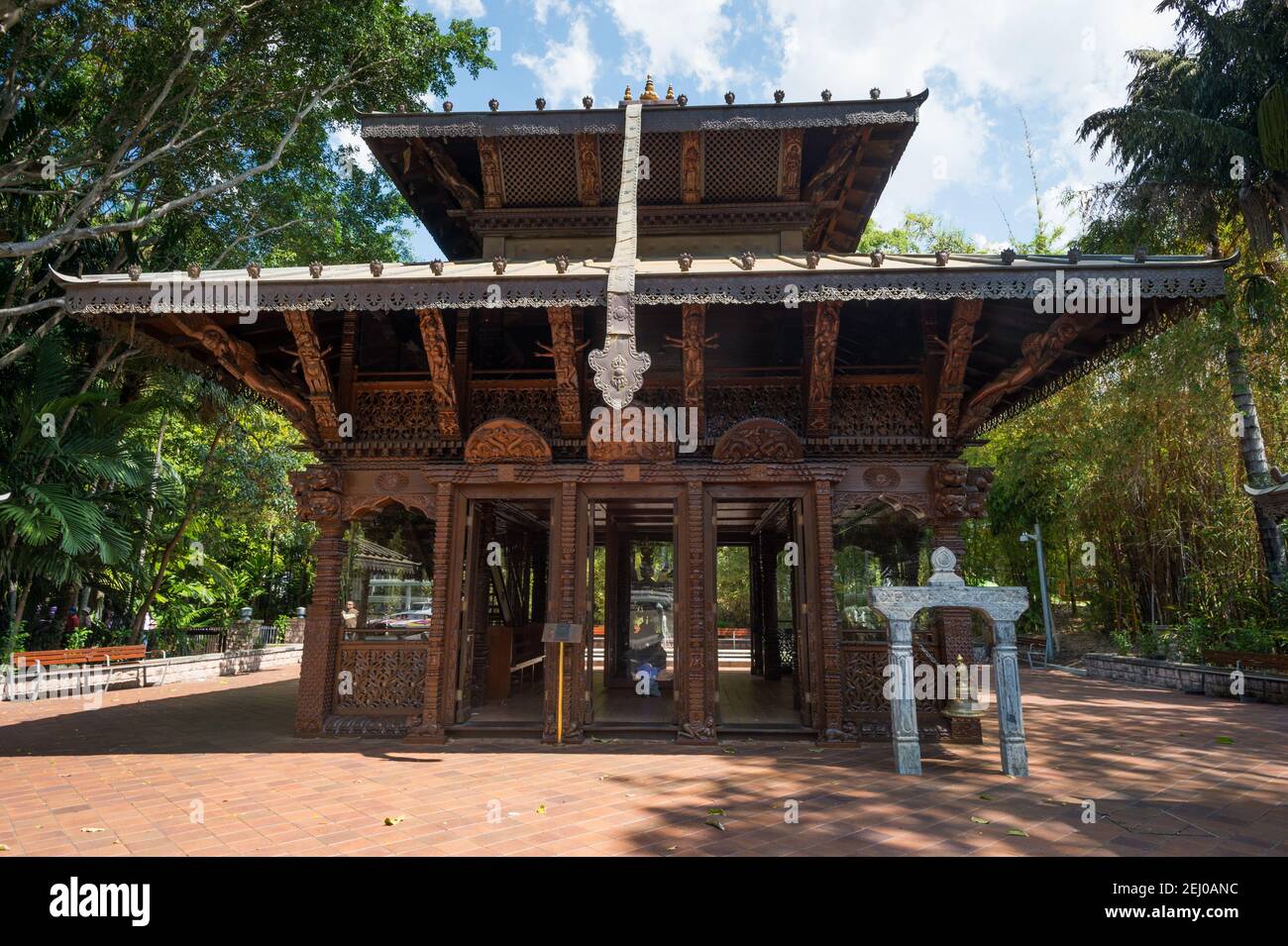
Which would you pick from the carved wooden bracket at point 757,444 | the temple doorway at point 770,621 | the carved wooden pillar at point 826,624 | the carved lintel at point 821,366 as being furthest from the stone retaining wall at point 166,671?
the carved lintel at point 821,366

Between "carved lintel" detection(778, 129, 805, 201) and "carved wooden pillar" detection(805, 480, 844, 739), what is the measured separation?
3.73 m

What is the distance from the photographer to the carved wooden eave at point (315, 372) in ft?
22.6

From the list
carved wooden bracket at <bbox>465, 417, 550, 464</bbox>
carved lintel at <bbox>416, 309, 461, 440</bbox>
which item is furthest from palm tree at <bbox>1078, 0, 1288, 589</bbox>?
carved lintel at <bbox>416, 309, 461, 440</bbox>

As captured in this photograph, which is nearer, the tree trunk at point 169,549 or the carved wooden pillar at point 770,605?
the carved wooden pillar at point 770,605

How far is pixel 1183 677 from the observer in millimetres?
11758

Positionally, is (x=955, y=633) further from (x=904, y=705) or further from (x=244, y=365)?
(x=244, y=365)

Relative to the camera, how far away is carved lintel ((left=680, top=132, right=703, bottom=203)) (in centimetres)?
789

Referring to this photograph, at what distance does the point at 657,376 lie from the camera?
7.59 m

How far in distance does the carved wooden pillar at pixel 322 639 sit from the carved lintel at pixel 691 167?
5.79 metres

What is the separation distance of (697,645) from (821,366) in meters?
3.27

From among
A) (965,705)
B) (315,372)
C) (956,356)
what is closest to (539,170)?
(315,372)

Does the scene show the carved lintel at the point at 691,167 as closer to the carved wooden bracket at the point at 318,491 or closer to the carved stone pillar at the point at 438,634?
the carved stone pillar at the point at 438,634

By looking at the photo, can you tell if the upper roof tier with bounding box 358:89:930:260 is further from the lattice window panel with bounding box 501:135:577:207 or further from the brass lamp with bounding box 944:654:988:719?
the brass lamp with bounding box 944:654:988:719

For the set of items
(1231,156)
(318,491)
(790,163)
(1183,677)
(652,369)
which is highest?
(1231,156)
